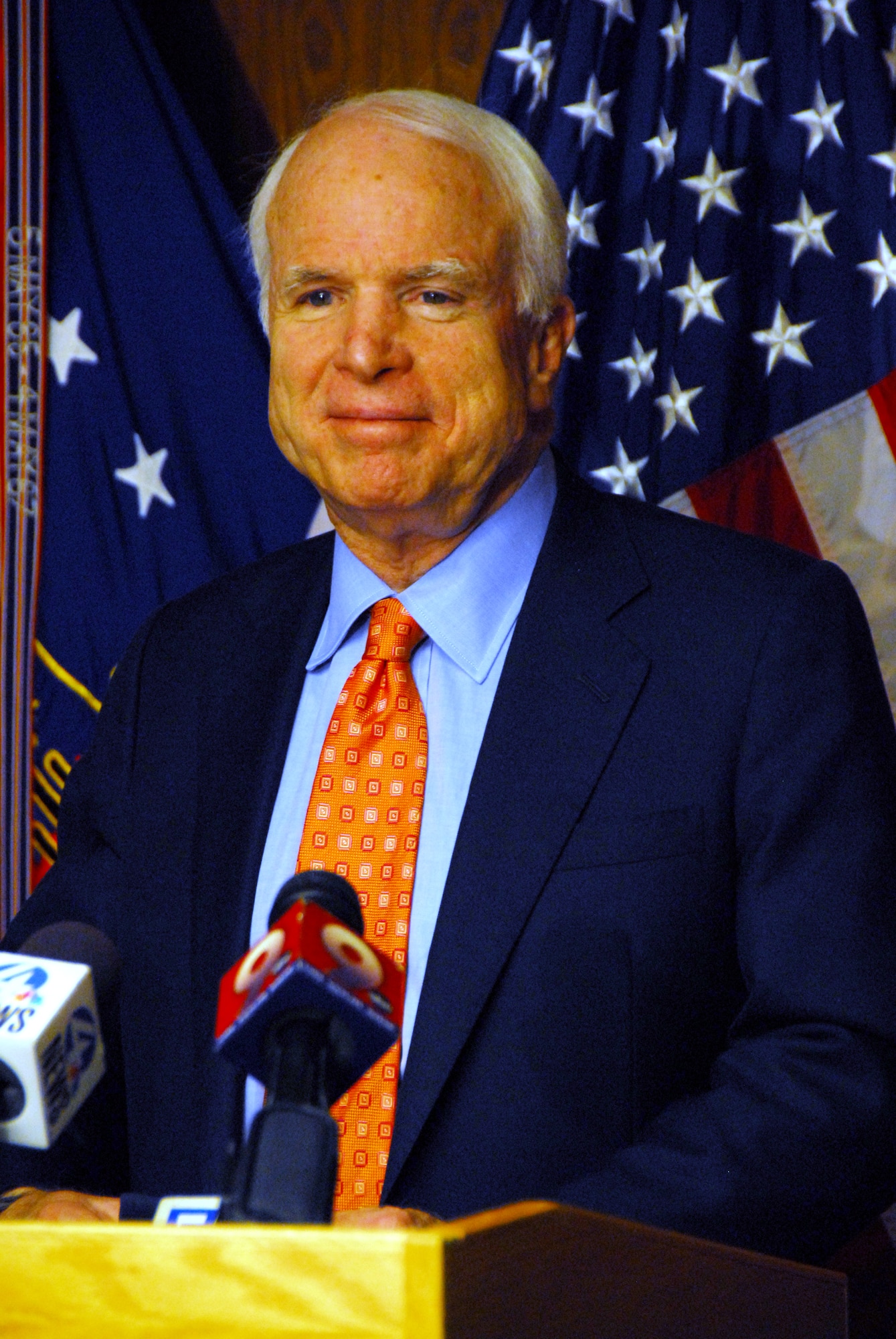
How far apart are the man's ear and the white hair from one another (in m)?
0.02

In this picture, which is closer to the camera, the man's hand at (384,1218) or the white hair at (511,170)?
the man's hand at (384,1218)

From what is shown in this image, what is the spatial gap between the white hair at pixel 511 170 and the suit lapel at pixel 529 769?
322mm

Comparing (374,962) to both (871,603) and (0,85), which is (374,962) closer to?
(871,603)

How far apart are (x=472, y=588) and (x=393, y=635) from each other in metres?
0.11

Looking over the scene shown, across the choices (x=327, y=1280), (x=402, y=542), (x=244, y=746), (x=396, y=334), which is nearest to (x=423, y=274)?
(x=396, y=334)

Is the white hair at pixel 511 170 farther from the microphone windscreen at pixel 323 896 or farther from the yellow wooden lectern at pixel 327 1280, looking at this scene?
the yellow wooden lectern at pixel 327 1280

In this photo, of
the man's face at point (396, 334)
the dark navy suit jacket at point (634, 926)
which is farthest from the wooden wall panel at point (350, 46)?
the dark navy suit jacket at point (634, 926)

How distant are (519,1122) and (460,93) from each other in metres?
1.98

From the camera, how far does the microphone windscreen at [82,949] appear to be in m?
1.20

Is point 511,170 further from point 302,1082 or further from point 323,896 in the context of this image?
point 302,1082

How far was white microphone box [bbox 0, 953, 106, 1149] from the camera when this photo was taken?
94 centimetres

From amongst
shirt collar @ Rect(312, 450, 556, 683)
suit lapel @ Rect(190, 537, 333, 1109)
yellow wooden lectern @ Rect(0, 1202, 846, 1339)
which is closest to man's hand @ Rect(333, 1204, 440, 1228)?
yellow wooden lectern @ Rect(0, 1202, 846, 1339)

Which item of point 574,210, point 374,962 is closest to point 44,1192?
point 374,962

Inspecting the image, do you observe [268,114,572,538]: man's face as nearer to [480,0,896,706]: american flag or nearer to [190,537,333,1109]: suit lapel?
[190,537,333,1109]: suit lapel
